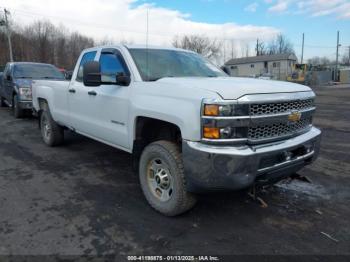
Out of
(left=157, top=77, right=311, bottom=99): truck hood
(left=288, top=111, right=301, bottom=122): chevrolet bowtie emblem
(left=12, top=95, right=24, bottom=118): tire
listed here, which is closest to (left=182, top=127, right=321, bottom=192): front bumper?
(left=288, top=111, right=301, bottom=122): chevrolet bowtie emblem

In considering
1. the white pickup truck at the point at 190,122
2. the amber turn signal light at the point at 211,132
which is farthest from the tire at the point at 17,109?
the amber turn signal light at the point at 211,132

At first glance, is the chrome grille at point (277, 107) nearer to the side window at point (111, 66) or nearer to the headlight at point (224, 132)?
the headlight at point (224, 132)

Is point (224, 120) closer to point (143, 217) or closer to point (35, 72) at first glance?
point (143, 217)

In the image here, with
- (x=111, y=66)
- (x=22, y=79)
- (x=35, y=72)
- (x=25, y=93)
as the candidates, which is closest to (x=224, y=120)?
(x=111, y=66)

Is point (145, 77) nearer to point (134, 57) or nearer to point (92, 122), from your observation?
point (134, 57)

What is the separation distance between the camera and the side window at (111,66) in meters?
4.35

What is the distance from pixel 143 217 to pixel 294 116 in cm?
199

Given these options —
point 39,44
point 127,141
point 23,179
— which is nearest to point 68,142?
point 23,179

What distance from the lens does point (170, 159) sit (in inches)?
135

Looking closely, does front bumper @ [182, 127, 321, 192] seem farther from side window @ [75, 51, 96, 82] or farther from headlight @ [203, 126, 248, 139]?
side window @ [75, 51, 96, 82]

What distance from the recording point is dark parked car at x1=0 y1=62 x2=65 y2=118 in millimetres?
10359

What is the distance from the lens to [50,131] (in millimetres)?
6773

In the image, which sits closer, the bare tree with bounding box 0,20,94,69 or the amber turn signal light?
the amber turn signal light

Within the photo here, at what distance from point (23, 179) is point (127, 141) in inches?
77.8
